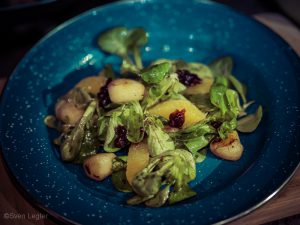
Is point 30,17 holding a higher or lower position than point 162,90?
higher

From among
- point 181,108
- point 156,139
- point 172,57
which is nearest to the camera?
point 156,139

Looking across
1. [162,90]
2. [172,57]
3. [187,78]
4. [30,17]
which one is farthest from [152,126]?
[30,17]

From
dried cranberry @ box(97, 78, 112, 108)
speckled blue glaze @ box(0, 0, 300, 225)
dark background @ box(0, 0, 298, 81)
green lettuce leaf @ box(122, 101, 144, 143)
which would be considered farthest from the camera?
dark background @ box(0, 0, 298, 81)

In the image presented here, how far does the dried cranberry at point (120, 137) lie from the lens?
134cm

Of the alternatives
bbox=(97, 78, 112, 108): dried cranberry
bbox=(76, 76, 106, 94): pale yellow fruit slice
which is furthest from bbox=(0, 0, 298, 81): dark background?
bbox=(97, 78, 112, 108): dried cranberry

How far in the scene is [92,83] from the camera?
1569 mm

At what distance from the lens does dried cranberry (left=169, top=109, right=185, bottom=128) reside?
1.37 metres

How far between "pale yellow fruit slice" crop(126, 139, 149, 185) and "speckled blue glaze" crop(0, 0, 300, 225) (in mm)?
81

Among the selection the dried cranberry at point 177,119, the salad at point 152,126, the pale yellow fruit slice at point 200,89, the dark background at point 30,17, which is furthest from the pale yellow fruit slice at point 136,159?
the dark background at point 30,17

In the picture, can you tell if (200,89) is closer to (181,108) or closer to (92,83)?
(181,108)

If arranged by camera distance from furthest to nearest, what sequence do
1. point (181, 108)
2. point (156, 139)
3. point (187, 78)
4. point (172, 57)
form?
point (172, 57), point (187, 78), point (181, 108), point (156, 139)

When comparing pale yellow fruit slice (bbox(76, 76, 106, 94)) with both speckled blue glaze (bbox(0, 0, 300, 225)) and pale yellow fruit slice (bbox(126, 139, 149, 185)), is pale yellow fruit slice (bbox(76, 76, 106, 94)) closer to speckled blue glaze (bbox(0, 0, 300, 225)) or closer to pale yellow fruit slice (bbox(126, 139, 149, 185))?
speckled blue glaze (bbox(0, 0, 300, 225))

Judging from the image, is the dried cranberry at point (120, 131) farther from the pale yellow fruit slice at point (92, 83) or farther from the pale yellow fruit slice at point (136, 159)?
the pale yellow fruit slice at point (92, 83)

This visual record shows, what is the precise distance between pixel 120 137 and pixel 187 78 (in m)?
0.34
